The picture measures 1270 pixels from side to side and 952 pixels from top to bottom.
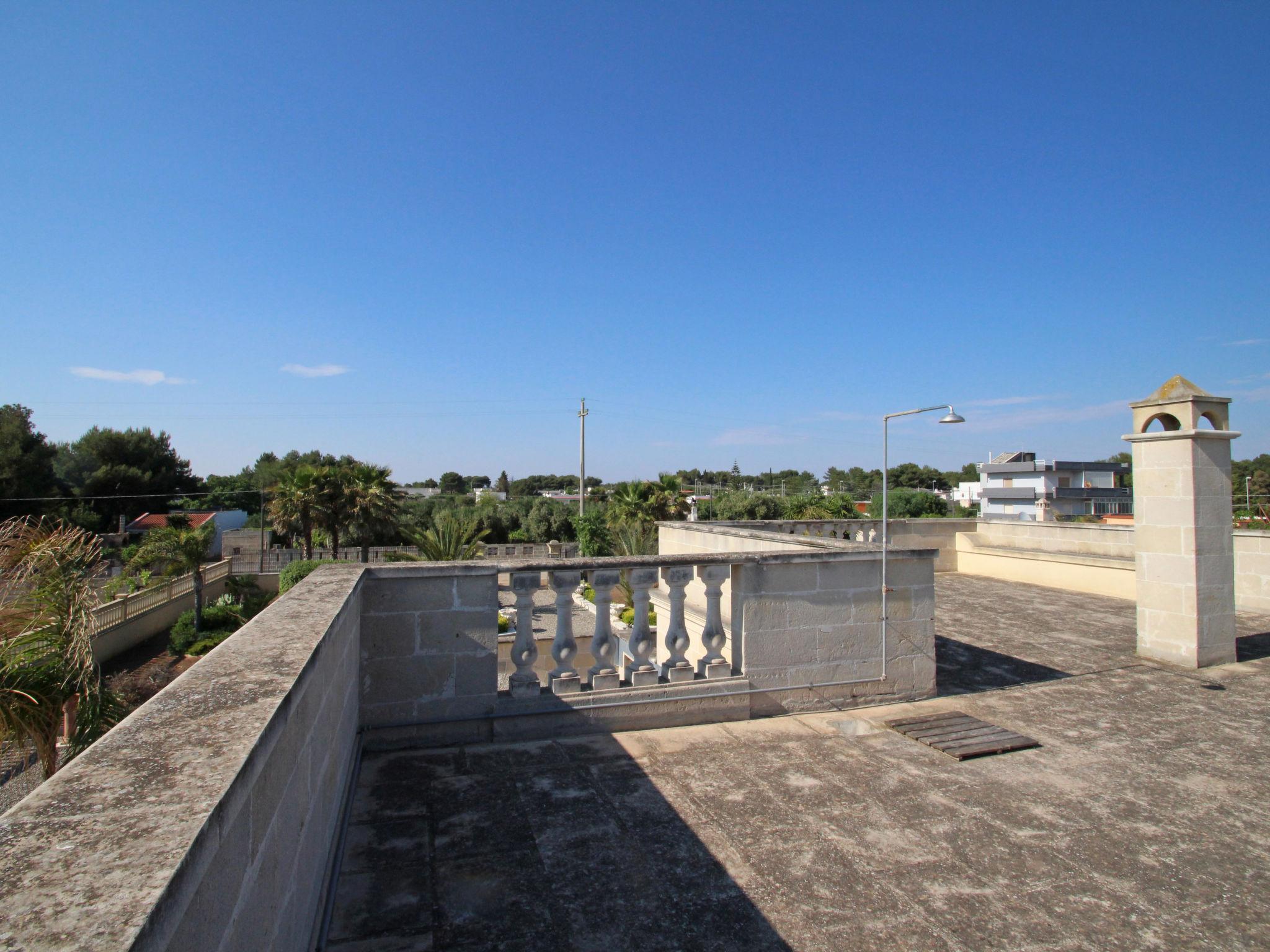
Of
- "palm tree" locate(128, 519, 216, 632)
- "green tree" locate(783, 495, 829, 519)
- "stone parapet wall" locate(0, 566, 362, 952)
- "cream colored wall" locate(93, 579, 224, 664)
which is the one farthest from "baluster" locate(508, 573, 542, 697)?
"palm tree" locate(128, 519, 216, 632)

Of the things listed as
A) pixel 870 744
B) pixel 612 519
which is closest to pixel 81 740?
pixel 870 744

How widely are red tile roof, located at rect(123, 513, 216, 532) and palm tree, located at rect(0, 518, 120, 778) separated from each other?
43476mm

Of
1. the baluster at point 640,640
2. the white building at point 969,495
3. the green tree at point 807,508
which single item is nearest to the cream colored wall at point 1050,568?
the green tree at point 807,508

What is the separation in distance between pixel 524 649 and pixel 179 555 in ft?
83.3

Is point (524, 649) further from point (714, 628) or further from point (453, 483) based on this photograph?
point (453, 483)

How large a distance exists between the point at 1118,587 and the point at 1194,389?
14.6 ft

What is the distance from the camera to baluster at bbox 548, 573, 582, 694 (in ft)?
13.0

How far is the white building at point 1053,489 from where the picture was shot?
1967 inches

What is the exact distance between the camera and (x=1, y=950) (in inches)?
27.4

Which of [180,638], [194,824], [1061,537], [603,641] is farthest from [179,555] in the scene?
[194,824]

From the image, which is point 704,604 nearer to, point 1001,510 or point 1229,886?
point 1229,886

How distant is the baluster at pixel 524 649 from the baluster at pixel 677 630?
805 mm

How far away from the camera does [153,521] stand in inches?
1740

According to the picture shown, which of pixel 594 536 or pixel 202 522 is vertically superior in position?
pixel 594 536
